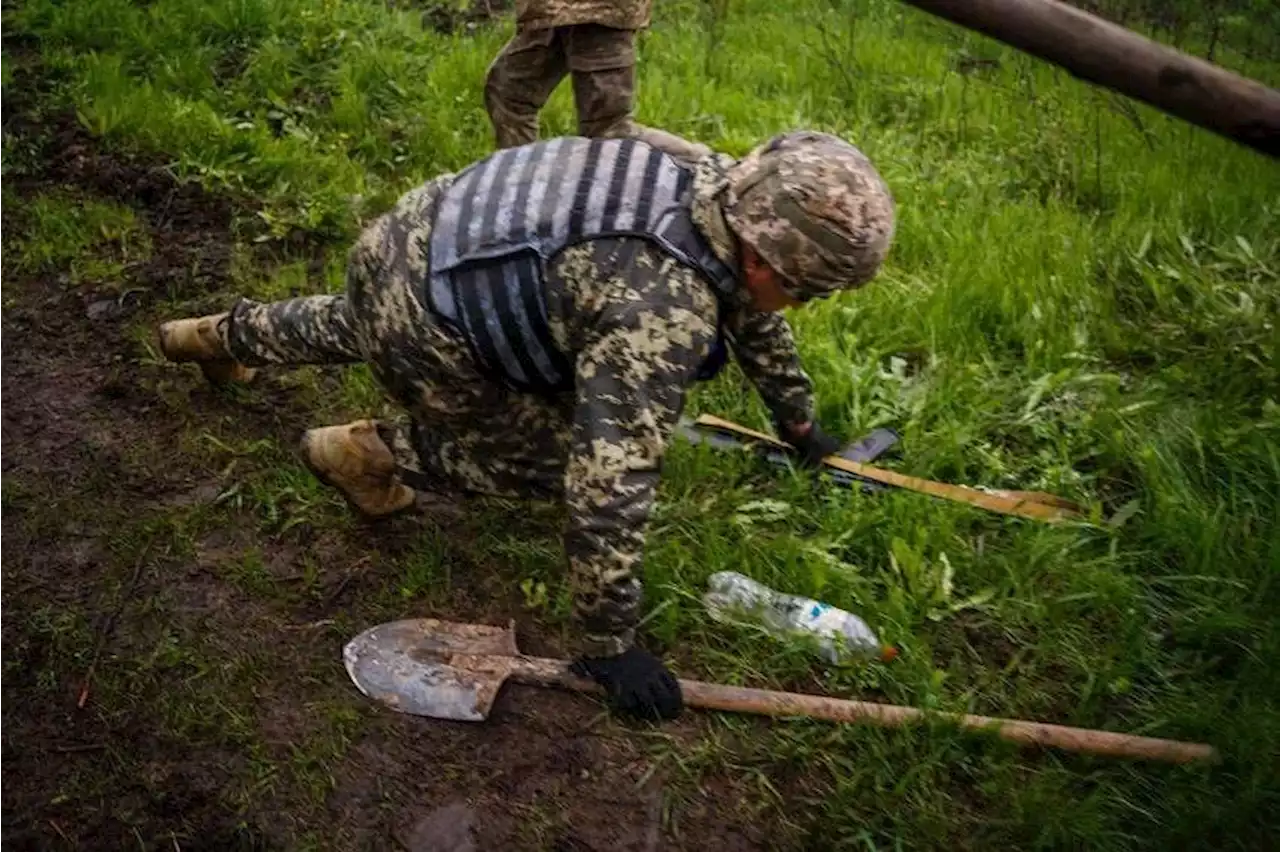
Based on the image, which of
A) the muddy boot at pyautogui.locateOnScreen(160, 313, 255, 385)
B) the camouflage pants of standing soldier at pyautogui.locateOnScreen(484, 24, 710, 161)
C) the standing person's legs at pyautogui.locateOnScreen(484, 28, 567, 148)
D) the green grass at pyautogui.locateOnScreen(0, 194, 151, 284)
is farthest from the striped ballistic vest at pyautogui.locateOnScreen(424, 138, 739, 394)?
the green grass at pyautogui.locateOnScreen(0, 194, 151, 284)

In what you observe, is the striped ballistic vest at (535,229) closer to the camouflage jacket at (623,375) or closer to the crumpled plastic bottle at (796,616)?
the camouflage jacket at (623,375)

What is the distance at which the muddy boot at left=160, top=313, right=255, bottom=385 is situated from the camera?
3039 millimetres

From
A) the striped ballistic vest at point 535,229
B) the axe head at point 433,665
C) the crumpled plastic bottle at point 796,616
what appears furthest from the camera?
the crumpled plastic bottle at point 796,616

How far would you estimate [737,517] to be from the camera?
9.43 ft

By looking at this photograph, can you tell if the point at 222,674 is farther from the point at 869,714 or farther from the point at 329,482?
the point at 869,714

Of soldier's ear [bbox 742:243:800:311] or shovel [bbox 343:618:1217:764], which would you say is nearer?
soldier's ear [bbox 742:243:800:311]

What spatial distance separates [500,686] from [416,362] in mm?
746

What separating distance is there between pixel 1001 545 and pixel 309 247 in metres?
2.54

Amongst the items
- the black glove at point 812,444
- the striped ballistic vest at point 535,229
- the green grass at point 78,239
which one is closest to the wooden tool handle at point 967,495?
the black glove at point 812,444

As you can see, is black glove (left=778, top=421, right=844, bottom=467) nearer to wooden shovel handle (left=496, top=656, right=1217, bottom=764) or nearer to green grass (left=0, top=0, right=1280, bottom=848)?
green grass (left=0, top=0, right=1280, bottom=848)

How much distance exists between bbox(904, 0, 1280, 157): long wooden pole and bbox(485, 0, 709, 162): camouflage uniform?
1897mm

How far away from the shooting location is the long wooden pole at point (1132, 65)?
136 centimetres

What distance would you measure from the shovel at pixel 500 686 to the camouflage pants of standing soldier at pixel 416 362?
415mm

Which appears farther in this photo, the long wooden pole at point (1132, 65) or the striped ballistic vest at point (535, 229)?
the striped ballistic vest at point (535, 229)
